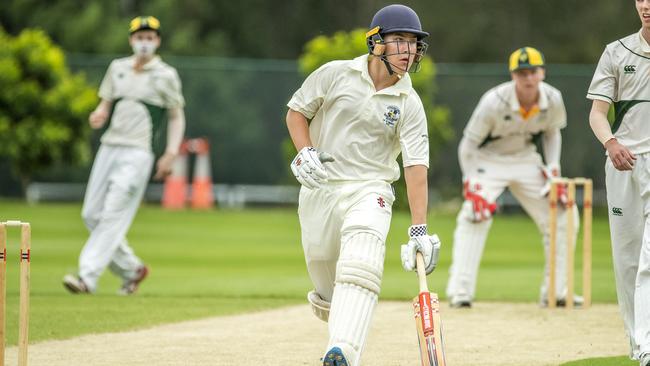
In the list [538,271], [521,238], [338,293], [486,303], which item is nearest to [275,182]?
[521,238]

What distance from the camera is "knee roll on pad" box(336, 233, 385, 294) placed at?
5395 mm

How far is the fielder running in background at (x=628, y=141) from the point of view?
614 cm

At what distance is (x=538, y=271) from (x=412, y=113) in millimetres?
7145

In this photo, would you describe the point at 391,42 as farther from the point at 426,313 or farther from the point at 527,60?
the point at 527,60

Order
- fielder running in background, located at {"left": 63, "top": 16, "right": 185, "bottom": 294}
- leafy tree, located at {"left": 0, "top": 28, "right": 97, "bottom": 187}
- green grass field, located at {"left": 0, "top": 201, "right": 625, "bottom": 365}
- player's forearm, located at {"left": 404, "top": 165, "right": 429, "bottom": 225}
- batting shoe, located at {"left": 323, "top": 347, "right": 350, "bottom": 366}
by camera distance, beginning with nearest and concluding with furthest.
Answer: batting shoe, located at {"left": 323, "top": 347, "right": 350, "bottom": 366}
player's forearm, located at {"left": 404, "top": 165, "right": 429, "bottom": 225}
green grass field, located at {"left": 0, "top": 201, "right": 625, "bottom": 365}
fielder running in background, located at {"left": 63, "top": 16, "right": 185, "bottom": 294}
leafy tree, located at {"left": 0, "top": 28, "right": 97, "bottom": 187}

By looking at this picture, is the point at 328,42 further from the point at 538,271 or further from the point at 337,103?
the point at 337,103

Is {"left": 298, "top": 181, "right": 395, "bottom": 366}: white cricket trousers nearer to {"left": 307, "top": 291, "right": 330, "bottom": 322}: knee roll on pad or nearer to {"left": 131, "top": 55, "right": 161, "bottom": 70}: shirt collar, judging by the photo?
{"left": 307, "top": 291, "right": 330, "bottom": 322}: knee roll on pad

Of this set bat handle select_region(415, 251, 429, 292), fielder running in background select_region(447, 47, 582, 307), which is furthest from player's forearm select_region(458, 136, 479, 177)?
bat handle select_region(415, 251, 429, 292)

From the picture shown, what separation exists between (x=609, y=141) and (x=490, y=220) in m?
3.34

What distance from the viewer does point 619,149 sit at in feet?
19.8

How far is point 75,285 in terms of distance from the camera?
31.3 feet

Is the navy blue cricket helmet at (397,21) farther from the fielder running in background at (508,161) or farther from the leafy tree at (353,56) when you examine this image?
the leafy tree at (353,56)

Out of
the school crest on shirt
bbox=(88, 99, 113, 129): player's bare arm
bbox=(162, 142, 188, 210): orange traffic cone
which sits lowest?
bbox=(162, 142, 188, 210): orange traffic cone

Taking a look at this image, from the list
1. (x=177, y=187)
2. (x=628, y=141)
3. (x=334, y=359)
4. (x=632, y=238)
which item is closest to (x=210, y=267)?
(x=632, y=238)
